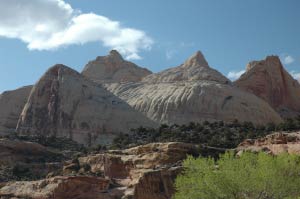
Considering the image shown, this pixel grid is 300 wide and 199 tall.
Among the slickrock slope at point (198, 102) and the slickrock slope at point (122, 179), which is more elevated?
the slickrock slope at point (198, 102)

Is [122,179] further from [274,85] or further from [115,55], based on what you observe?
[115,55]

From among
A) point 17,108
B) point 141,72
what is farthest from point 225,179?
point 141,72

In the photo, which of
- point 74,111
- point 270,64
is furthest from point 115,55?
point 74,111

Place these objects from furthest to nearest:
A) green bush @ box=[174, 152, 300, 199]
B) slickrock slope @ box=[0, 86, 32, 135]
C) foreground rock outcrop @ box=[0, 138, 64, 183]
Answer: slickrock slope @ box=[0, 86, 32, 135] < foreground rock outcrop @ box=[0, 138, 64, 183] < green bush @ box=[174, 152, 300, 199]

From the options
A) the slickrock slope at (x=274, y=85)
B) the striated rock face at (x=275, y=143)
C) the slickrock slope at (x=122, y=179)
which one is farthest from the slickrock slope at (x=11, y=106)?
the striated rock face at (x=275, y=143)

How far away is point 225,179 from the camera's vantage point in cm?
3008

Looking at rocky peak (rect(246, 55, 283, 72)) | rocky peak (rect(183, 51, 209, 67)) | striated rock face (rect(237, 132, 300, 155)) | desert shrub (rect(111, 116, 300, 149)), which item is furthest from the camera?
rocky peak (rect(246, 55, 283, 72))

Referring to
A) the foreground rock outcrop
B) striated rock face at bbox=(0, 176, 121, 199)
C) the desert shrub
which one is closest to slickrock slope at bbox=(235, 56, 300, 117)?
the desert shrub

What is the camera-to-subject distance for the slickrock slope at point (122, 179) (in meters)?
45.0

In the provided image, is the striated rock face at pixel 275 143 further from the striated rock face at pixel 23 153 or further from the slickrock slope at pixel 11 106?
the slickrock slope at pixel 11 106

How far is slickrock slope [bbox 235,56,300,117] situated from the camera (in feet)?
461

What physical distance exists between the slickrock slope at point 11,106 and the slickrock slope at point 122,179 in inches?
2473

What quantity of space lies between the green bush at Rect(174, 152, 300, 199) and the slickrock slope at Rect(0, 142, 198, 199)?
1295cm

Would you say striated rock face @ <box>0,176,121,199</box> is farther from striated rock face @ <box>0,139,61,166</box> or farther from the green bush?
striated rock face @ <box>0,139,61,166</box>
